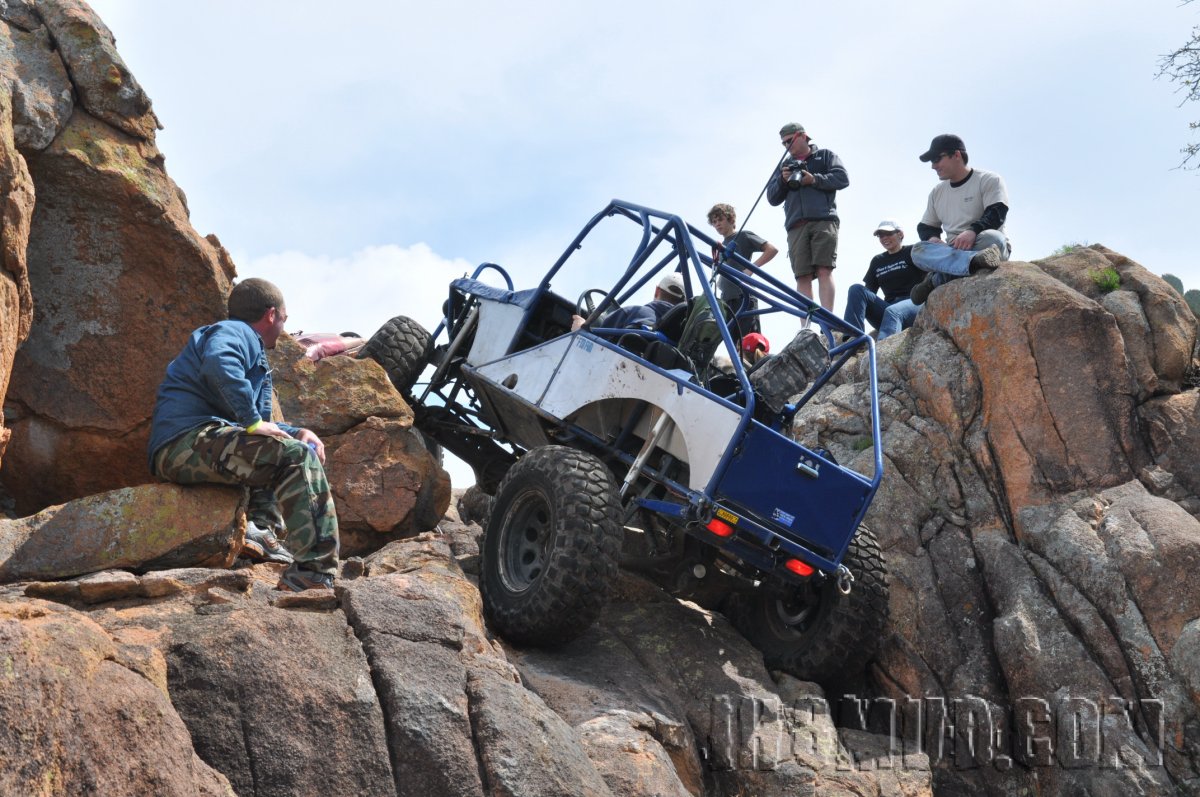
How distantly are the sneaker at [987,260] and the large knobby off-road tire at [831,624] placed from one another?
3057 millimetres

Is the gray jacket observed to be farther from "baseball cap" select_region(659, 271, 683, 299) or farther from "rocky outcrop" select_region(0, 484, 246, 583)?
"rocky outcrop" select_region(0, 484, 246, 583)

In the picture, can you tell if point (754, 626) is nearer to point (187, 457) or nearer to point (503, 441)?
point (503, 441)

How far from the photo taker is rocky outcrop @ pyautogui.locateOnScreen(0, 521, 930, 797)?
3.95 m

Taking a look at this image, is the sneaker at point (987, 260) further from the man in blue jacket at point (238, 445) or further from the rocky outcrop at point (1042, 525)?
the man in blue jacket at point (238, 445)

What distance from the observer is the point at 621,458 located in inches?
310

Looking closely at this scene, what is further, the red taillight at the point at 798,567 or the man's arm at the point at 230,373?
the red taillight at the point at 798,567

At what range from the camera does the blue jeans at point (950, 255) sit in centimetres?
1024

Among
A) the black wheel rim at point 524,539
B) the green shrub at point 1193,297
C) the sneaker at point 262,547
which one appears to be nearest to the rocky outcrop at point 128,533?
the sneaker at point 262,547

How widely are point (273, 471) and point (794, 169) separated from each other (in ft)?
22.4

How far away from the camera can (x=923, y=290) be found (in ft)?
34.8

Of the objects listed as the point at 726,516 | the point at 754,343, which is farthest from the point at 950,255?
the point at 726,516

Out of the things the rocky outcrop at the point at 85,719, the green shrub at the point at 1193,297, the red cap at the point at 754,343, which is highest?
the green shrub at the point at 1193,297

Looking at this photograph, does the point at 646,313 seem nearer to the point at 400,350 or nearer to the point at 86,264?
the point at 400,350

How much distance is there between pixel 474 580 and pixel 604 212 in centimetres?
285
